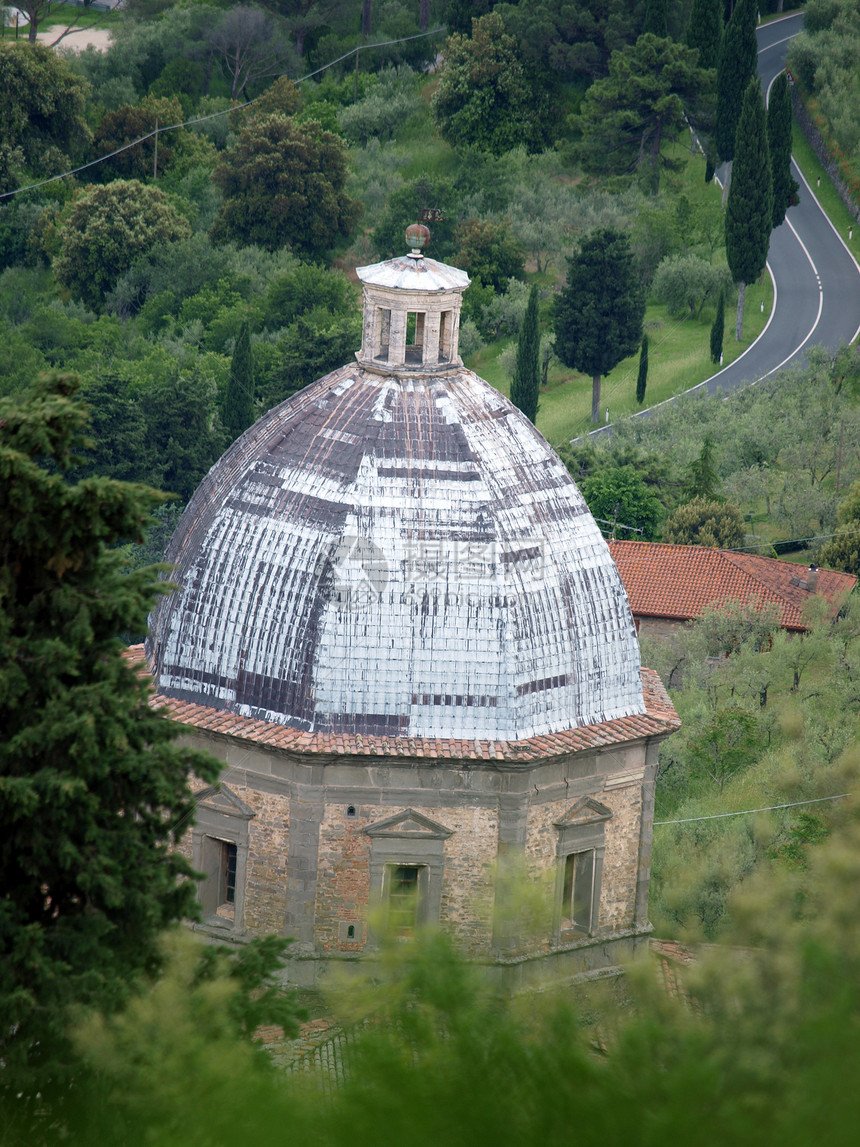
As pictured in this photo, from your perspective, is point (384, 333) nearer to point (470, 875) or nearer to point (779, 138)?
point (470, 875)

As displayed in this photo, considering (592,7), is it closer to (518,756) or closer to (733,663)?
(733,663)

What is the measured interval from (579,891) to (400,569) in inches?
263

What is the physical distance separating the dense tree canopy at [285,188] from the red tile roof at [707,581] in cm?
3379

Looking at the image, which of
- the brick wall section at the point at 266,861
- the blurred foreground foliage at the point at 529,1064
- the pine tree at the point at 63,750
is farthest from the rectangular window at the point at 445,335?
the blurred foreground foliage at the point at 529,1064

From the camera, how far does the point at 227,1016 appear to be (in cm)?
2294

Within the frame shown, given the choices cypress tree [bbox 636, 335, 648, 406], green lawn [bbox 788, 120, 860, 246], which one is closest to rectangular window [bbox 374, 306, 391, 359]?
cypress tree [bbox 636, 335, 648, 406]

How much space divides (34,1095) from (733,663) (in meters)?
32.7

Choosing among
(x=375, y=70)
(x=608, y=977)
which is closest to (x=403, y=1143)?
(x=608, y=977)

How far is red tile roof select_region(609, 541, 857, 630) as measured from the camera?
57.6 metres

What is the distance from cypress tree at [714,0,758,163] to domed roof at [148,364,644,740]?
174ft

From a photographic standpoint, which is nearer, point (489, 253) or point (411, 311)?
point (411, 311)

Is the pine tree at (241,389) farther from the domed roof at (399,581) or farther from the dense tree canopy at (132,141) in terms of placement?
the domed roof at (399,581)

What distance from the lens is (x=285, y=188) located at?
88688mm

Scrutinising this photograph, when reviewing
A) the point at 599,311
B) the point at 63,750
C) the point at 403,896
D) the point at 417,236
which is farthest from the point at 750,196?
the point at 63,750
